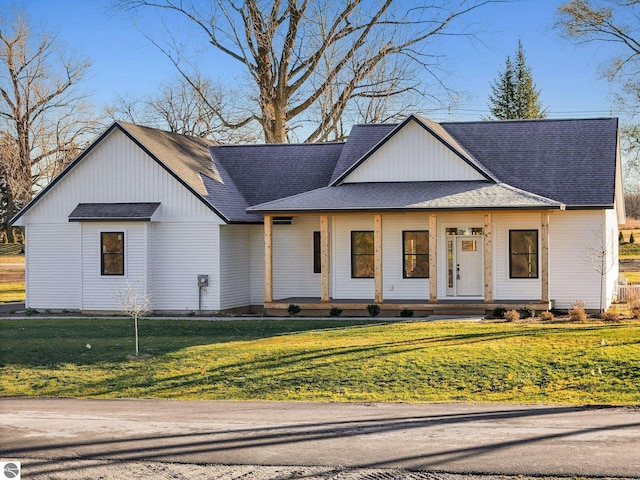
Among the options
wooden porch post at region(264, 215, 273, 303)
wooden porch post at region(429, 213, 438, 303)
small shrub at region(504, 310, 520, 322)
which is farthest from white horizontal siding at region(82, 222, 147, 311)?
small shrub at region(504, 310, 520, 322)

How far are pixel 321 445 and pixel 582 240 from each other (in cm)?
1857

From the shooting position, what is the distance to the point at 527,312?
27328 mm

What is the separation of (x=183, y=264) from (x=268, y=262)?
2900 millimetres

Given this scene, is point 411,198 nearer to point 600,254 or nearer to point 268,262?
point 268,262

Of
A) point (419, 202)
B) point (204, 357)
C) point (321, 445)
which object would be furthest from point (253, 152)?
point (321, 445)

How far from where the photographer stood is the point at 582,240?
95.3 ft

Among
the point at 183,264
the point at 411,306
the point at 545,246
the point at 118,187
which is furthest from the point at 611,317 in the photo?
the point at 118,187

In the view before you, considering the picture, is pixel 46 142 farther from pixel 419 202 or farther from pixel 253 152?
pixel 419 202

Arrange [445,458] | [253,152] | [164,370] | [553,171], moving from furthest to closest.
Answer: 1. [253,152]
2. [553,171]
3. [164,370]
4. [445,458]

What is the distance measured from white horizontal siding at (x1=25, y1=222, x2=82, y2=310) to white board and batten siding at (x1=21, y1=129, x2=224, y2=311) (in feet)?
0.11

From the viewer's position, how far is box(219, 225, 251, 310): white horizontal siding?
30078mm

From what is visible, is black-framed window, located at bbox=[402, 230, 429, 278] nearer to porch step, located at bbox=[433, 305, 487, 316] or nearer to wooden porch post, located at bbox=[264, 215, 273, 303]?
porch step, located at bbox=[433, 305, 487, 316]

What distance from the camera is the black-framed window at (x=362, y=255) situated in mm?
30781

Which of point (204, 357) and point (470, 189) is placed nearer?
point (204, 357)
